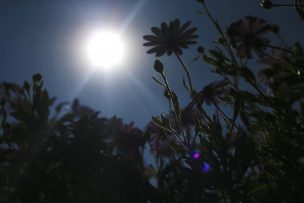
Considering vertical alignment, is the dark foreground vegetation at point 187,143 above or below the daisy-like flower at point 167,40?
below

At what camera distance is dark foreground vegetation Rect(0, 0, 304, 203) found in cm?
176

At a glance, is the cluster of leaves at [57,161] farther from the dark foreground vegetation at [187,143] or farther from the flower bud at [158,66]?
the flower bud at [158,66]

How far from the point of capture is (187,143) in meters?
1.71

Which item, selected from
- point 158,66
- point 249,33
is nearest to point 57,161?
point 158,66

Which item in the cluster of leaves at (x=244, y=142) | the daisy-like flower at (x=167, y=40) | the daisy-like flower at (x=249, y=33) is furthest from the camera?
the daisy-like flower at (x=167, y=40)

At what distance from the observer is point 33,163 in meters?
2.13

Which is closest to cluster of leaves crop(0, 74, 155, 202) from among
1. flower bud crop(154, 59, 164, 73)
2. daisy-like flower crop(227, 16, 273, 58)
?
flower bud crop(154, 59, 164, 73)

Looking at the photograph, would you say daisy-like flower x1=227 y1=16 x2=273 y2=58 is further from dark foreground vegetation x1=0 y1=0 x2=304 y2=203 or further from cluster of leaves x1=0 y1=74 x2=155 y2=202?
cluster of leaves x1=0 y1=74 x2=155 y2=202

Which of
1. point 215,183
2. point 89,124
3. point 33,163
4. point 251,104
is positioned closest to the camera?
point 215,183

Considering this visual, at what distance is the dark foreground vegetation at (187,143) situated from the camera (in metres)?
1.76

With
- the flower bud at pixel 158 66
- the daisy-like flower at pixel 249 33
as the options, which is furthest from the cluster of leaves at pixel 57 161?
the daisy-like flower at pixel 249 33

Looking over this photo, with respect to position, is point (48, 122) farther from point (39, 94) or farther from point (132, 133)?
point (132, 133)

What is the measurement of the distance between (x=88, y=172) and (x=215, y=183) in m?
0.88

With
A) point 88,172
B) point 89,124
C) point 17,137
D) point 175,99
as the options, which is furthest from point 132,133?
point 175,99
